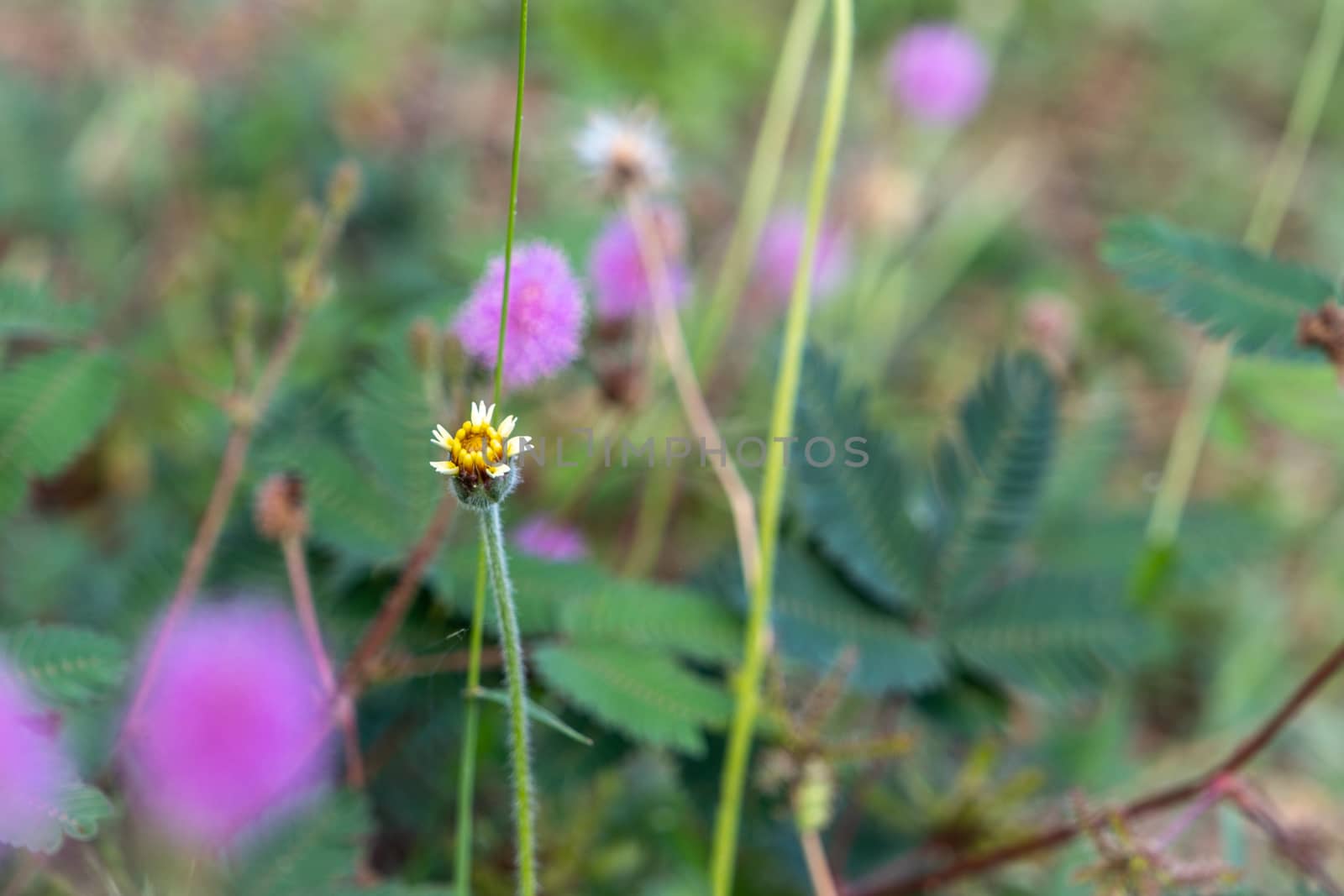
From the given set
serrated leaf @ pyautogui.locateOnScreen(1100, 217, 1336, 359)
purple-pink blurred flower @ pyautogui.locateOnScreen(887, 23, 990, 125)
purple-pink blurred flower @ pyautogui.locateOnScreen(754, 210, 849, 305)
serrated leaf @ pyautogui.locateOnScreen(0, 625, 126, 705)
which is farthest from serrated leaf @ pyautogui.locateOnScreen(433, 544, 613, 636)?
purple-pink blurred flower @ pyautogui.locateOnScreen(887, 23, 990, 125)

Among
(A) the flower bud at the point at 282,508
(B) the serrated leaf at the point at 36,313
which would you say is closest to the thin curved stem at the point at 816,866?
(A) the flower bud at the point at 282,508

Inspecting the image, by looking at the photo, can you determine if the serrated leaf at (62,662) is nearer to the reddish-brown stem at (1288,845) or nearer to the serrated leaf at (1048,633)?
the serrated leaf at (1048,633)

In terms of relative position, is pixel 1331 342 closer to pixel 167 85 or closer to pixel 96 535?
pixel 96 535

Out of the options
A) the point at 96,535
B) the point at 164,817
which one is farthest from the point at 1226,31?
the point at 164,817

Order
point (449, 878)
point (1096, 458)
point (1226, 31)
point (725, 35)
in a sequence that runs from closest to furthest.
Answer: point (449, 878) < point (1096, 458) < point (725, 35) < point (1226, 31)

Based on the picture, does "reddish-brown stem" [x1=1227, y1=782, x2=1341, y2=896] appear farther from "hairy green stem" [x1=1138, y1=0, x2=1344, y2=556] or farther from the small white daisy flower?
the small white daisy flower
